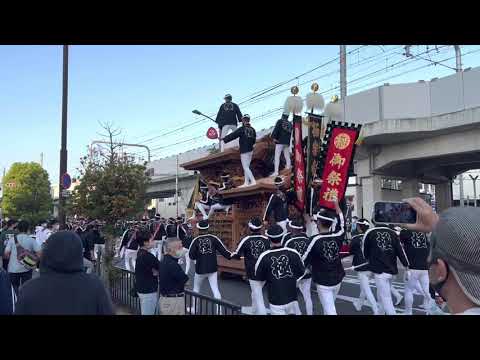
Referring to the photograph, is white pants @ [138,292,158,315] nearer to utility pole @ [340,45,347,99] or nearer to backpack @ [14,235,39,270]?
backpack @ [14,235,39,270]

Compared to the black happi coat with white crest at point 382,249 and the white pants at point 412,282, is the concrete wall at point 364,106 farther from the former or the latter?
the black happi coat with white crest at point 382,249

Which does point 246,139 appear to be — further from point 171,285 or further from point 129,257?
point 171,285

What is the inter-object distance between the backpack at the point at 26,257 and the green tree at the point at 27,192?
3162cm

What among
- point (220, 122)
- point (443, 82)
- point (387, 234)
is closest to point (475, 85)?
point (443, 82)

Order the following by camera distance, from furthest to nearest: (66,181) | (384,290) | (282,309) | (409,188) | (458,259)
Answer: (409,188) < (66,181) < (384,290) < (282,309) < (458,259)

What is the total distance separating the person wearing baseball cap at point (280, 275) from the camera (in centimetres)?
629

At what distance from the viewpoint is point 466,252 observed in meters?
1.63

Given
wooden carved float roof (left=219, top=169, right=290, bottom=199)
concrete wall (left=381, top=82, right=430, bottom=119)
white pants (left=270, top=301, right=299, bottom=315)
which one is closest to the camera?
white pants (left=270, top=301, right=299, bottom=315)

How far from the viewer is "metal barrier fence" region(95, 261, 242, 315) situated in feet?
16.4

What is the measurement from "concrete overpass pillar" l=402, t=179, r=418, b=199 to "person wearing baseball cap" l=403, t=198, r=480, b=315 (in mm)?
27512

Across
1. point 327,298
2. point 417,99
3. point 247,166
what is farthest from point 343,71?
point 327,298

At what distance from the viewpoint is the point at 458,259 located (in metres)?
1.65

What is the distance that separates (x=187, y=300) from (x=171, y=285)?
35 centimetres

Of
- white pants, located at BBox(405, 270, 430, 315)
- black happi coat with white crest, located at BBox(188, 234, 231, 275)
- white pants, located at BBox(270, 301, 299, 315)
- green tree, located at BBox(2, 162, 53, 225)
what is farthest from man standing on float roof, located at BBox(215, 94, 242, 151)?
green tree, located at BBox(2, 162, 53, 225)
